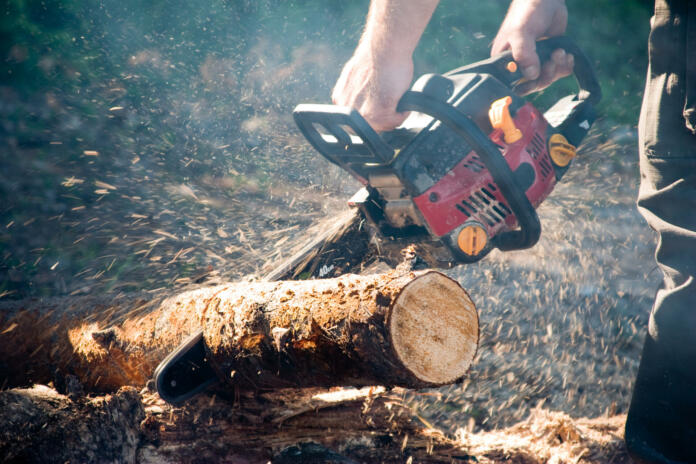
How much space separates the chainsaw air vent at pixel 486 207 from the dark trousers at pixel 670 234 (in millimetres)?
491

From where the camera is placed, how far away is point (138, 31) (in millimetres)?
4230

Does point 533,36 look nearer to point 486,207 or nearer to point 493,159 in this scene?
point 493,159

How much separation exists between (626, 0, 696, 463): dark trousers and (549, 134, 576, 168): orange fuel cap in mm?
615

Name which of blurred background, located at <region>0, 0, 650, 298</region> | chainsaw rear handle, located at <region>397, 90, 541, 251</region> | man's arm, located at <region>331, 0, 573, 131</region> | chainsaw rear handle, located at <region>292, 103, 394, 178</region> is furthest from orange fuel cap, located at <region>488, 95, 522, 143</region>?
blurred background, located at <region>0, 0, 650, 298</region>

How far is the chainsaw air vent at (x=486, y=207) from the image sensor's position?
1.75 metres

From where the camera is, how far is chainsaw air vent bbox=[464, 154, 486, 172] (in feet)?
5.75

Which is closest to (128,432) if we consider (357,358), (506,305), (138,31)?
(357,358)

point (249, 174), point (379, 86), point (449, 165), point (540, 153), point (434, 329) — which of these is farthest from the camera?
point (249, 174)

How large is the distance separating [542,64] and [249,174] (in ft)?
8.38

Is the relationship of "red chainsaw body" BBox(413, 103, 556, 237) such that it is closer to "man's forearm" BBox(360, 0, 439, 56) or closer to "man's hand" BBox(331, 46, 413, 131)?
"man's hand" BBox(331, 46, 413, 131)

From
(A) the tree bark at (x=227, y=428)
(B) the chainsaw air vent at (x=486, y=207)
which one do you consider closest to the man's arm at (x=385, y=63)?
(B) the chainsaw air vent at (x=486, y=207)

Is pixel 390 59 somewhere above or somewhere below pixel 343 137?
above

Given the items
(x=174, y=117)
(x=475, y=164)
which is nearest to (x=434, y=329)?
(x=475, y=164)

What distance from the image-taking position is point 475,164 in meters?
1.76
